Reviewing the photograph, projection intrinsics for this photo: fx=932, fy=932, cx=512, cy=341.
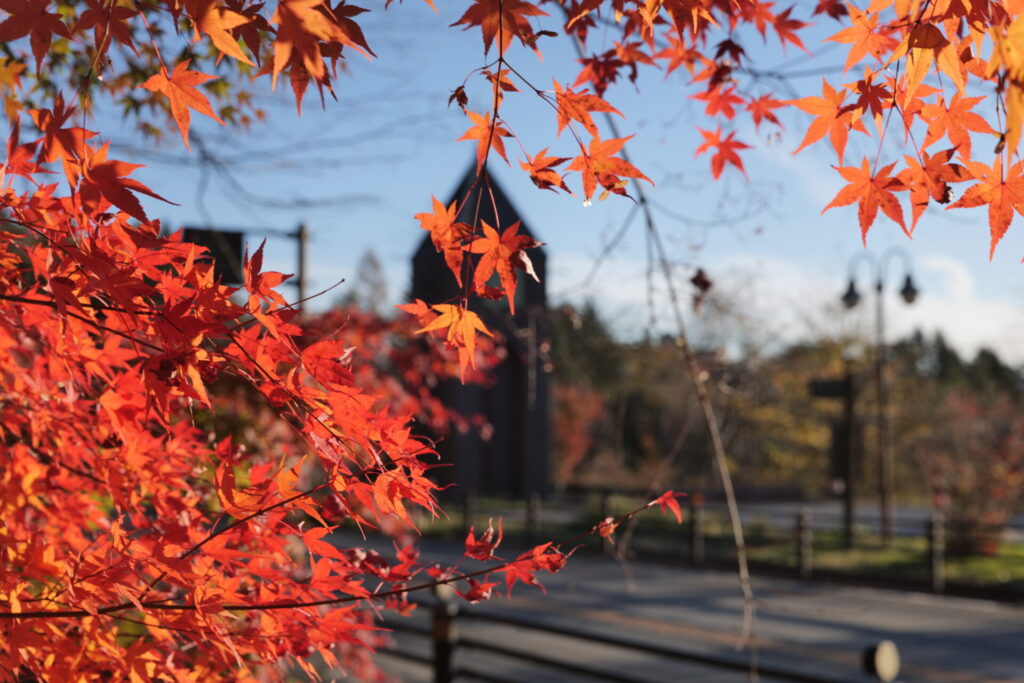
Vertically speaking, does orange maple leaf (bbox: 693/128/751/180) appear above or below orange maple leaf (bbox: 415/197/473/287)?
above

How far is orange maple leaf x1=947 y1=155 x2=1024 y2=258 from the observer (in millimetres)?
1886

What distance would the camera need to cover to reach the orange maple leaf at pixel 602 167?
6.97 ft

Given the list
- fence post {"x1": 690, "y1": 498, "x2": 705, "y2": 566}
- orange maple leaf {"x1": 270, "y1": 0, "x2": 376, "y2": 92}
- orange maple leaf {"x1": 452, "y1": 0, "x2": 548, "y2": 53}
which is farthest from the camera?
fence post {"x1": 690, "y1": 498, "x2": 705, "y2": 566}

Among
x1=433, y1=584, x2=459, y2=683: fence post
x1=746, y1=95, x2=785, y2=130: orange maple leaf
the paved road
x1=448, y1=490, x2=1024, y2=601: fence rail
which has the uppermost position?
x1=746, y1=95, x2=785, y2=130: orange maple leaf

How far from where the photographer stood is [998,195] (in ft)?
6.27

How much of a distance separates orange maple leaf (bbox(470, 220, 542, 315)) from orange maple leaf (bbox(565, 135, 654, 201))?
0.95 feet

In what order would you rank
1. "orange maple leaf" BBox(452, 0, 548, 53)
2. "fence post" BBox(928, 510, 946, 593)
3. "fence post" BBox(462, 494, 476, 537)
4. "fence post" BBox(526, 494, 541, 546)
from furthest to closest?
"fence post" BBox(462, 494, 476, 537) < "fence post" BBox(526, 494, 541, 546) < "fence post" BBox(928, 510, 946, 593) < "orange maple leaf" BBox(452, 0, 548, 53)

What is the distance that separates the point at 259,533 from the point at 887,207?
5.42ft

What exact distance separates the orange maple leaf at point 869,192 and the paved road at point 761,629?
677cm

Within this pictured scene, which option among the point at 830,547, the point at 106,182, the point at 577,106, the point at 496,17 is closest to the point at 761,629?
the point at 830,547

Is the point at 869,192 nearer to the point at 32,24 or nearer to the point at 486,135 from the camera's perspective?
the point at 486,135

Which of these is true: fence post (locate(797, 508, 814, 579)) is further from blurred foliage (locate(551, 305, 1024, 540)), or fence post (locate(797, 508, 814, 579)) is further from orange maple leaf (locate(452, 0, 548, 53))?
orange maple leaf (locate(452, 0, 548, 53))

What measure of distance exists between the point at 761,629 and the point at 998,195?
11.0 meters

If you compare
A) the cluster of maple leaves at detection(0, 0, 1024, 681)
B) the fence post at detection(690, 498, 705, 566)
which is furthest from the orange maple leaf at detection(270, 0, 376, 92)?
the fence post at detection(690, 498, 705, 566)
